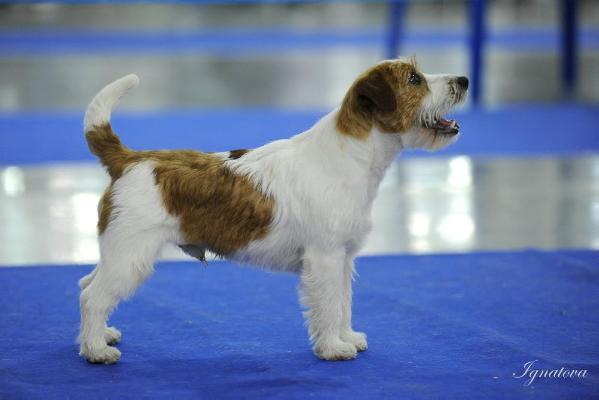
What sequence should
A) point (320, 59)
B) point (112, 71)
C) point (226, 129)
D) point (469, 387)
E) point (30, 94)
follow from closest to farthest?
point (469, 387) < point (226, 129) < point (30, 94) < point (112, 71) < point (320, 59)

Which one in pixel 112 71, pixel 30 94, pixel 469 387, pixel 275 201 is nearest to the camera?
pixel 469 387

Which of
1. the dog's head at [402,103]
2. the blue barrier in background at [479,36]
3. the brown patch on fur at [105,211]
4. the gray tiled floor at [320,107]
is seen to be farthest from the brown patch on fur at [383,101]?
the blue barrier in background at [479,36]

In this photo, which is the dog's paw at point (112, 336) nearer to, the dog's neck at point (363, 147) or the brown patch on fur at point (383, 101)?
the dog's neck at point (363, 147)

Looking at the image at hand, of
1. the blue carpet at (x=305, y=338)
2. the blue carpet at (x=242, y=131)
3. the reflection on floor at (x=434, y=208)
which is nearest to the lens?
the blue carpet at (x=305, y=338)

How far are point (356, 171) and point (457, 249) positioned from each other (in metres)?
2.06

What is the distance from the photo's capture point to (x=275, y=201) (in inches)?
123

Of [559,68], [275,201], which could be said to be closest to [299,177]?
[275,201]

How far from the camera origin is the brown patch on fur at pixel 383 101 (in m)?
3.06

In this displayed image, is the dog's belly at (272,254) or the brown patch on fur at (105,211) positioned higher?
the brown patch on fur at (105,211)

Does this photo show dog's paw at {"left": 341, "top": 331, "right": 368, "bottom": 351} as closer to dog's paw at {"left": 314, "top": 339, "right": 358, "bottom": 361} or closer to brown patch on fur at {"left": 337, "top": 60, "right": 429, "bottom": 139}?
dog's paw at {"left": 314, "top": 339, "right": 358, "bottom": 361}

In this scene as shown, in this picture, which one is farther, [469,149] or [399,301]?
[469,149]

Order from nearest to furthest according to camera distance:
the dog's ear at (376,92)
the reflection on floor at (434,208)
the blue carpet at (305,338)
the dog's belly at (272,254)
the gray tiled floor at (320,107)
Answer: the blue carpet at (305,338)
the dog's ear at (376,92)
the dog's belly at (272,254)
the reflection on floor at (434,208)
the gray tiled floor at (320,107)

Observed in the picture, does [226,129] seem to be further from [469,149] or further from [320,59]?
[320,59]

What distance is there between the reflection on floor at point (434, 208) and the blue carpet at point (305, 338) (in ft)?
1.51
